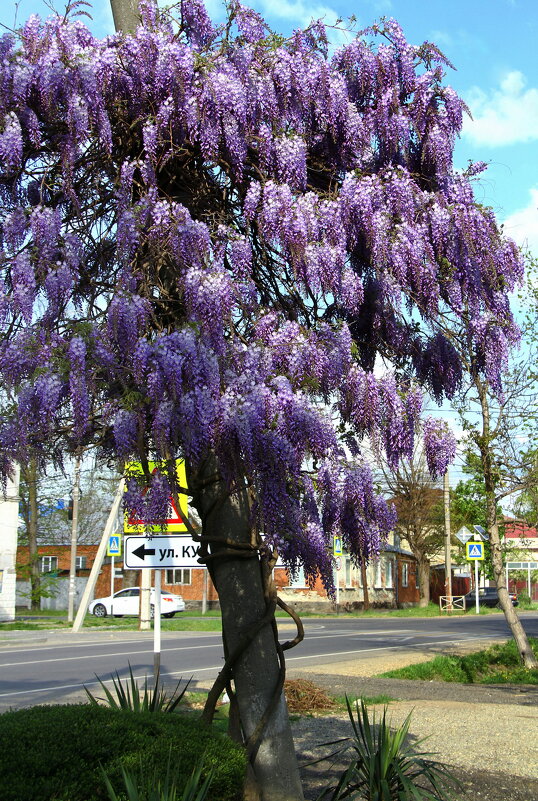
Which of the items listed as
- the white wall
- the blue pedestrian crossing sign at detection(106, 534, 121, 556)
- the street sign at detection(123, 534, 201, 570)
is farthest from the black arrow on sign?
the white wall

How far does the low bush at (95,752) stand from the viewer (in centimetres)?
404

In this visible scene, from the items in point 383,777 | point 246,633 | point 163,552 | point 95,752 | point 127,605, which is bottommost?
point 127,605

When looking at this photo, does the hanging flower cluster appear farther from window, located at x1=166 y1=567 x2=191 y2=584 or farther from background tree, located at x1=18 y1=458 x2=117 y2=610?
window, located at x1=166 y1=567 x2=191 y2=584

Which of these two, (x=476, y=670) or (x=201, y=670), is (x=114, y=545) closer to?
(x=201, y=670)

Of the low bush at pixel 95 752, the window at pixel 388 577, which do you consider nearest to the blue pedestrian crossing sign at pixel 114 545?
the low bush at pixel 95 752

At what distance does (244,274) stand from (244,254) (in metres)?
0.13

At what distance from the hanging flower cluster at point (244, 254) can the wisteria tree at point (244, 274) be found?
15 millimetres

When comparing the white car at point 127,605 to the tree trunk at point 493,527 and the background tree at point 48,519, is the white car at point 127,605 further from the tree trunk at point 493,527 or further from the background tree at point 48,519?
the tree trunk at point 493,527

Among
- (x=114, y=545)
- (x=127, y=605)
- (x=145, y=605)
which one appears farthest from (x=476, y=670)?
(x=127, y=605)

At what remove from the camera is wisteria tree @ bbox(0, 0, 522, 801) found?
4996 mm

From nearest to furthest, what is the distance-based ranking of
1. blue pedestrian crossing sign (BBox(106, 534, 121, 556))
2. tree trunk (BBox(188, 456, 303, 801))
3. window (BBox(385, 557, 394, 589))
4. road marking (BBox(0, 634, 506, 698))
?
1. tree trunk (BBox(188, 456, 303, 801))
2. road marking (BBox(0, 634, 506, 698))
3. blue pedestrian crossing sign (BBox(106, 534, 121, 556))
4. window (BBox(385, 557, 394, 589))

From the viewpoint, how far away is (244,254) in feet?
18.5

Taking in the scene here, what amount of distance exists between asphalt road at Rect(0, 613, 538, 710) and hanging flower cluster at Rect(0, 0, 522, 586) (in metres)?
4.60

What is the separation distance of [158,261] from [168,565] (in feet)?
14.2
